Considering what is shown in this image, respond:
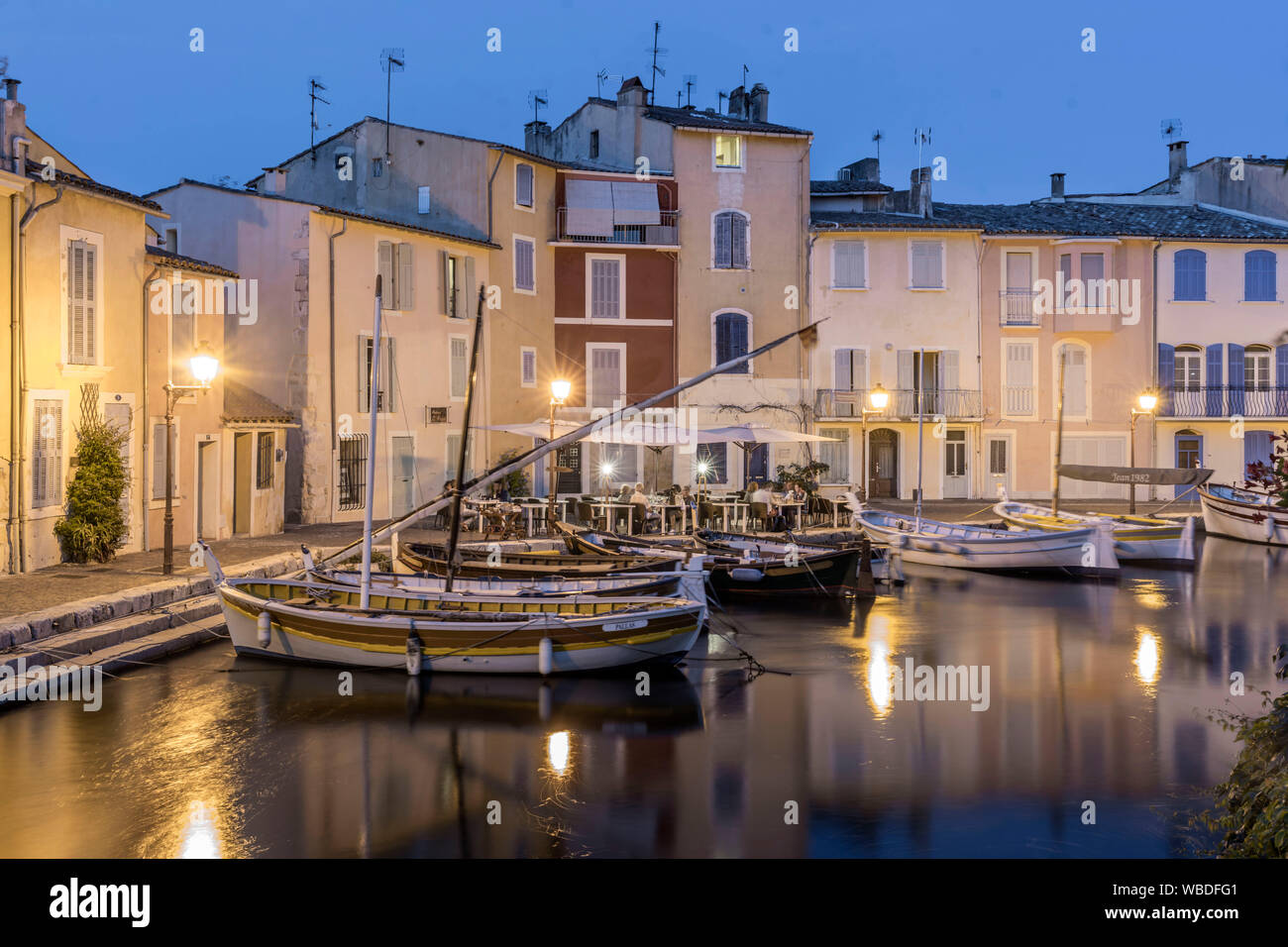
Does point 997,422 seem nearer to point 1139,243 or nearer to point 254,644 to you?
point 1139,243

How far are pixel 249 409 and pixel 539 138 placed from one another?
21.8 m

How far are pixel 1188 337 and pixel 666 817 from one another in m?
37.4

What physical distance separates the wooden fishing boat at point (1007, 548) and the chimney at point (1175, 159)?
89.1 ft

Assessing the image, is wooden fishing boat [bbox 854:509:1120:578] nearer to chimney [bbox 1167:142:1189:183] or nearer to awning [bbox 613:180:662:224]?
awning [bbox 613:180:662:224]

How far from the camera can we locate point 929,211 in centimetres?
Result: 4178

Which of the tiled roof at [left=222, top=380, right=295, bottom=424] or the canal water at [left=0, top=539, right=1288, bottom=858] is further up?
the tiled roof at [left=222, top=380, right=295, bottom=424]

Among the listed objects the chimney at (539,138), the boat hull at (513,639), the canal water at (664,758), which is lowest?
the canal water at (664,758)

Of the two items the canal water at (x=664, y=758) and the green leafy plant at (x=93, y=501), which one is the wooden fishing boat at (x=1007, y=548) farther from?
the green leafy plant at (x=93, y=501)

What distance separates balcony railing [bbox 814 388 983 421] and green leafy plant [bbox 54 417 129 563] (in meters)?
24.3

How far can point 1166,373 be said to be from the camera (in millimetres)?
41250

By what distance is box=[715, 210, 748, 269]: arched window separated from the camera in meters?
39.1

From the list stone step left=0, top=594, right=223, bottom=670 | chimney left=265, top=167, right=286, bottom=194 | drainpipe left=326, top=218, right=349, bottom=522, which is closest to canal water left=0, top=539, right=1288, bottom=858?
stone step left=0, top=594, right=223, bottom=670

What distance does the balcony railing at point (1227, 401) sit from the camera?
41000 mm

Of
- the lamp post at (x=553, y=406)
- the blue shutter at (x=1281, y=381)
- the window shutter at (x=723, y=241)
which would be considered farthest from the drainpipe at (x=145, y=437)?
the blue shutter at (x=1281, y=381)
